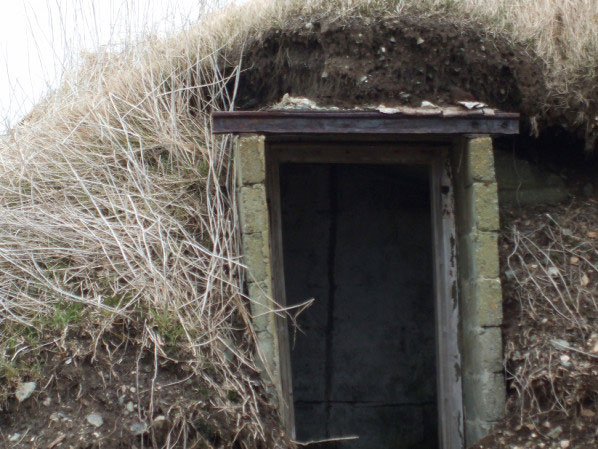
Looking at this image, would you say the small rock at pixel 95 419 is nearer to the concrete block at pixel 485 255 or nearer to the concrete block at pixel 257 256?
the concrete block at pixel 257 256

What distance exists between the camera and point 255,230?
4254 mm

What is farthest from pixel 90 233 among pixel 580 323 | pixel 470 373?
pixel 580 323

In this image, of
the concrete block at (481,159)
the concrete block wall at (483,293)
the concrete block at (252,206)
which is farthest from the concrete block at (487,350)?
the concrete block at (252,206)

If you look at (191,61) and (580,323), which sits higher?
(191,61)

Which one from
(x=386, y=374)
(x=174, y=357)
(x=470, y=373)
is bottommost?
(x=386, y=374)

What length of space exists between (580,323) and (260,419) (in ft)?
5.82

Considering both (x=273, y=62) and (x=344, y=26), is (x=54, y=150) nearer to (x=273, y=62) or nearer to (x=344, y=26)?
(x=273, y=62)

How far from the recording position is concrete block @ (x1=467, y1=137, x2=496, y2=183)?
172 inches

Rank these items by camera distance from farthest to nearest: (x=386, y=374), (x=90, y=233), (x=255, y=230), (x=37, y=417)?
1. (x=386, y=374)
2. (x=90, y=233)
3. (x=255, y=230)
4. (x=37, y=417)

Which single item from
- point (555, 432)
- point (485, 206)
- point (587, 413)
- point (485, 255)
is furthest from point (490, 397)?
point (485, 206)

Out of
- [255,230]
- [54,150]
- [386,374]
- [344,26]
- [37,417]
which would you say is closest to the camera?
[37,417]

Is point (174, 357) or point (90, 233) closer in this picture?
point (174, 357)

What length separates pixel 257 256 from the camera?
4254 millimetres

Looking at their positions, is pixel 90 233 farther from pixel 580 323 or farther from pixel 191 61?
pixel 580 323
